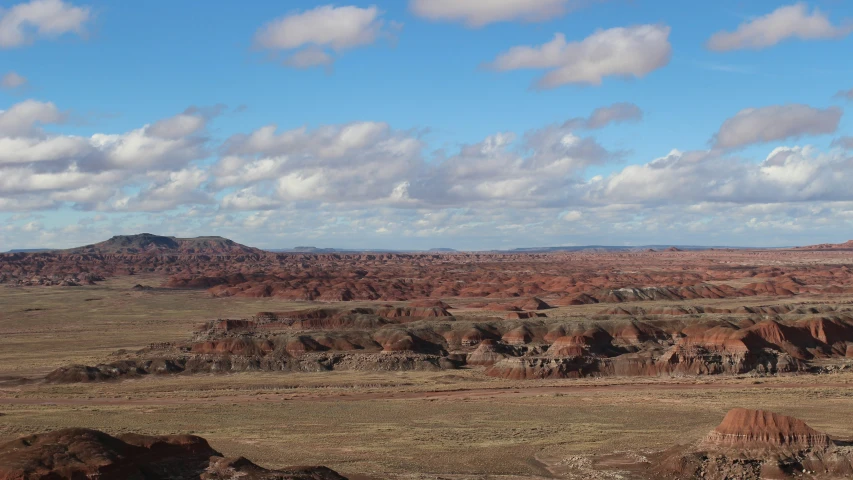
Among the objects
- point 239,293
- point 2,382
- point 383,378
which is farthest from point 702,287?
point 2,382

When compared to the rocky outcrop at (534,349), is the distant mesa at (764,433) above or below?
above

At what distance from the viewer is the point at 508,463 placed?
4050cm

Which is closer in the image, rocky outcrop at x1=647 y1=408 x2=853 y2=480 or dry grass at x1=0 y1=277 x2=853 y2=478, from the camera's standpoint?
rocky outcrop at x1=647 y1=408 x2=853 y2=480

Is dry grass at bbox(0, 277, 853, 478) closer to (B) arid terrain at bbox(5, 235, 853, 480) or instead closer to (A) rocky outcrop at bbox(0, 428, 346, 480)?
(B) arid terrain at bbox(5, 235, 853, 480)

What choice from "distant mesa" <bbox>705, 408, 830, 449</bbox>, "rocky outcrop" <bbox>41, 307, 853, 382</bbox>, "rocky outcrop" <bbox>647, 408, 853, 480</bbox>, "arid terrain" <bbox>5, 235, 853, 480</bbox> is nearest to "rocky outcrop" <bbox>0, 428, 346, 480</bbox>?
"arid terrain" <bbox>5, 235, 853, 480</bbox>

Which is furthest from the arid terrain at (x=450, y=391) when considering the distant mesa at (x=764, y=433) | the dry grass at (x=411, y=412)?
the dry grass at (x=411, y=412)

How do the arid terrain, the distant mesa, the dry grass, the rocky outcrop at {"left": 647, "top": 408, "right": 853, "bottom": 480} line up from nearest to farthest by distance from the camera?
the rocky outcrop at {"left": 647, "top": 408, "right": 853, "bottom": 480}
the distant mesa
the arid terrain
the dry grass

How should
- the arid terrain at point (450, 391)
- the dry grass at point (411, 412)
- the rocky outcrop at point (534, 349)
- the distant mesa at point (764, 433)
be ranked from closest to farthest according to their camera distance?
the distant mesa at point (764, 433)
the arid terrain at point (450, 391)
the dry grass at point (411, 412)
the rocky outcrop at point (534, 349)

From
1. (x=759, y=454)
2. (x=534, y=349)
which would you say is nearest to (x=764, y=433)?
(x=759, y=454)

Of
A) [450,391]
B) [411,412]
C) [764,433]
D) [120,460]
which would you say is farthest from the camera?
[450,391]

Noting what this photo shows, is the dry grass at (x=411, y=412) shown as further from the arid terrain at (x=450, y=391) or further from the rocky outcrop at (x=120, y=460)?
the rocky outcrop at (x=120, y=460)

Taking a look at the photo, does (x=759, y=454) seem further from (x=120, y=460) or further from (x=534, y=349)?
(x=534, y=349)

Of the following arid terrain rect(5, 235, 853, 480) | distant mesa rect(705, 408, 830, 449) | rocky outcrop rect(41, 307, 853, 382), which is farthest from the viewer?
rocky outcrop rect(41, 307, 853, 382)

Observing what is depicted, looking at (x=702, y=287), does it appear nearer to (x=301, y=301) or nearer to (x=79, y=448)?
(x=301, y=301)
